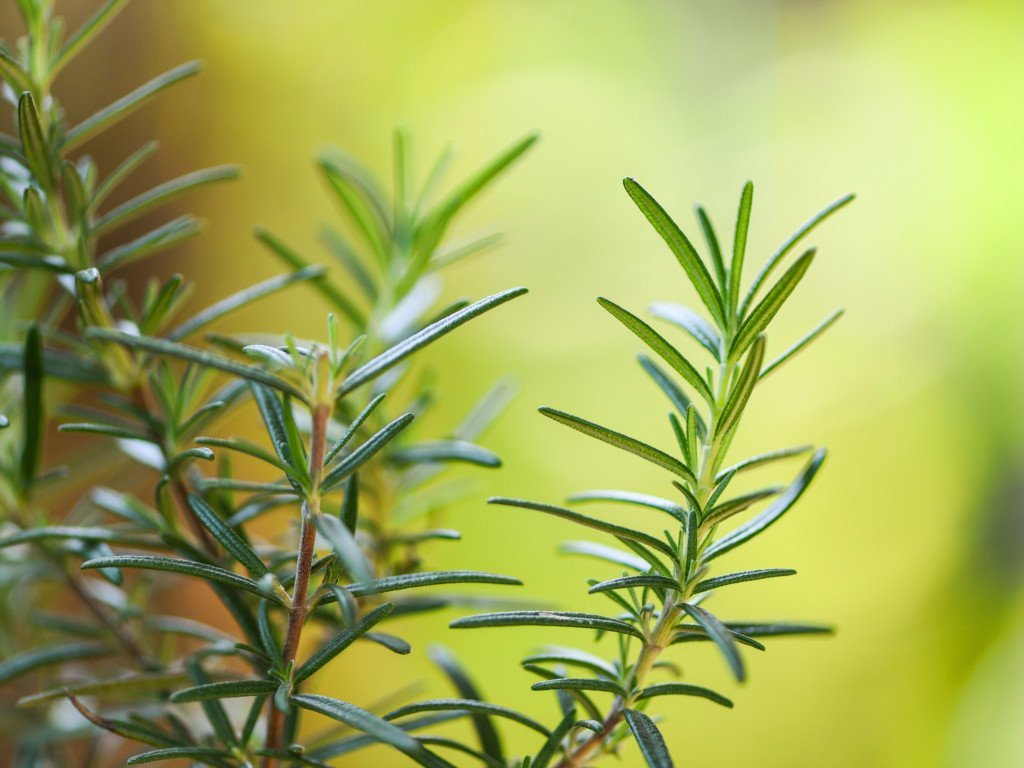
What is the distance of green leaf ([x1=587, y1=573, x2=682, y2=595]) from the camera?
0.29 meters

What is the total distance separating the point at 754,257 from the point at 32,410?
1.26 meters

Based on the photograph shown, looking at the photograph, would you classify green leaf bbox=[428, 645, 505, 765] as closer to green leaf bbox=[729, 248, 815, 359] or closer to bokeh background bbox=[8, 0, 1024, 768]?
green leaf bbox=[729, 248, 815, 359]

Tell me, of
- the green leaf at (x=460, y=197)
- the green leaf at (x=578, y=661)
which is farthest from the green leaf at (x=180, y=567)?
the green leaf at (x=460, y=197)

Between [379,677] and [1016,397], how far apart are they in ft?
3.65

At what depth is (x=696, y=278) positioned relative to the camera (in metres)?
0.31

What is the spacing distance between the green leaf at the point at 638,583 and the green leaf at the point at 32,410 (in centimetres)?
24

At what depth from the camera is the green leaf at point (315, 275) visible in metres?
0.43

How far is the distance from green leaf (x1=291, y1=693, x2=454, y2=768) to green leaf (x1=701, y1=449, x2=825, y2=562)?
12 centimetres

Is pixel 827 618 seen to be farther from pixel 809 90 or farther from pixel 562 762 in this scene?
pixel 562 762

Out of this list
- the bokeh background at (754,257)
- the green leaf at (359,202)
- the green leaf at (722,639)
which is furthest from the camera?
the bokeh background at (754,257)

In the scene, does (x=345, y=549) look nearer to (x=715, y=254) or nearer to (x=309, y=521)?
(x=309, y=521)

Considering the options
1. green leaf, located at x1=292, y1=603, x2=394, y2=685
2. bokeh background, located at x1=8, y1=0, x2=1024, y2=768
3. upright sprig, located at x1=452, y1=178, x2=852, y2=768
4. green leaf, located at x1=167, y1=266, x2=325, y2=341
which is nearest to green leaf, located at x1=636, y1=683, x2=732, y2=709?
upright sprig, located at x1=452, y1=178, x2=852, y2=768

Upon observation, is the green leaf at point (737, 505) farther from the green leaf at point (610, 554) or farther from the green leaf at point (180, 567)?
the green leaf at point (180, 567)

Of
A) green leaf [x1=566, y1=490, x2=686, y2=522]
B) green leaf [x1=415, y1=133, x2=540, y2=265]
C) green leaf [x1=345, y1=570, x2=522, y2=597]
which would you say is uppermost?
green leaf [x1=415, y1=133, x2=540, y2=265]
